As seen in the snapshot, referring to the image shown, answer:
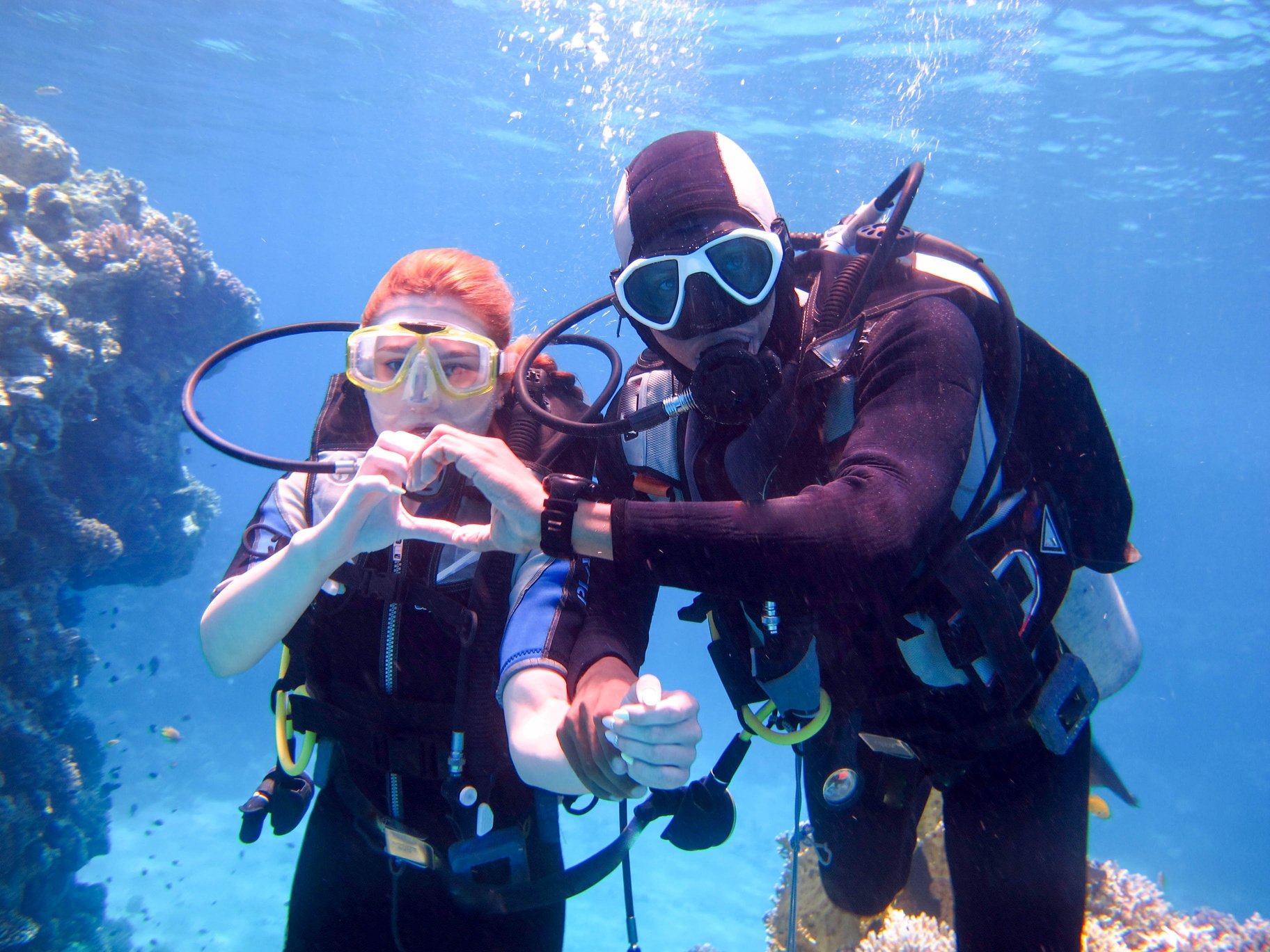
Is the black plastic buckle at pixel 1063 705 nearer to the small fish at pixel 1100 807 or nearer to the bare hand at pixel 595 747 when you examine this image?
the bare hand at pixel 595 747

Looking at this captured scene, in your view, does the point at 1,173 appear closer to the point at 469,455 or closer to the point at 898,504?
the point at 469,455

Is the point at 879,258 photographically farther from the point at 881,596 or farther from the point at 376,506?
the point at 376,506

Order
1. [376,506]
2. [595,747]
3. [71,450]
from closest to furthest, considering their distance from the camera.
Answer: [595,747] → [376,506] → [71,450]

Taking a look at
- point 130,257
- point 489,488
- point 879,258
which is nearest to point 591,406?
point 489,488

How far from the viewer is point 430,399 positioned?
8.75 feet

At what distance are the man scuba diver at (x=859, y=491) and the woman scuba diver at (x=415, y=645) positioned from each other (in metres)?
0.42

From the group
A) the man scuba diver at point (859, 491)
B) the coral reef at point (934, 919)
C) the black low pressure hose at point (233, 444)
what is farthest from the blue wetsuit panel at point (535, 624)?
the coral reef at point (934, 919)

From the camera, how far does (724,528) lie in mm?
1728

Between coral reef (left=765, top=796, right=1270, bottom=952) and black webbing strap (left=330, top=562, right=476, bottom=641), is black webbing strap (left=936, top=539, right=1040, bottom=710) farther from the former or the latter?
coral reef (left=765, top=796, right=1270, bottom=952)

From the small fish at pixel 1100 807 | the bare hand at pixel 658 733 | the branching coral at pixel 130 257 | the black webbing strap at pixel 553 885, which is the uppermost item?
the branching coral at pixel 130 257

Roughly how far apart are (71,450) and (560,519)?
11491mm

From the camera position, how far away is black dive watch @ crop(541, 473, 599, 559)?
1854 mm

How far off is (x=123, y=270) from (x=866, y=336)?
1190 centimetres

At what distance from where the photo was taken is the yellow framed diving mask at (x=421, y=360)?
2.66m
